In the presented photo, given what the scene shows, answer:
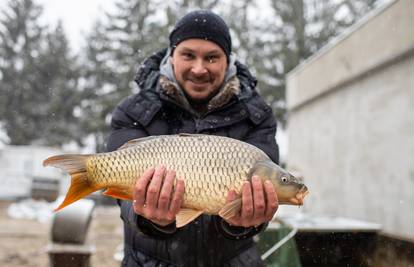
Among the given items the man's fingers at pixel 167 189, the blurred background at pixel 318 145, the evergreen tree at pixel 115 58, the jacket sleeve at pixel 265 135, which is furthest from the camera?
the evergreen tree at pixel 115 58

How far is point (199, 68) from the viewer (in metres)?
1.78

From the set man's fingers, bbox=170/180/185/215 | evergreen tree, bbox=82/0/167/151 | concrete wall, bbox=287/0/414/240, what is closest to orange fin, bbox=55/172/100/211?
man's fingers, bbox=170/180/185/215

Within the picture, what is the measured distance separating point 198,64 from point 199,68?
3 centimetres

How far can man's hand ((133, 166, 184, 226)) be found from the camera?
1478 millimetres

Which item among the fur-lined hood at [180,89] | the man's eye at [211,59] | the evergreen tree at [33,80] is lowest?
the fur-lined hood at [180,89]

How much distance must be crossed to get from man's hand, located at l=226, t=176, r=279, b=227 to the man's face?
20.5 inches

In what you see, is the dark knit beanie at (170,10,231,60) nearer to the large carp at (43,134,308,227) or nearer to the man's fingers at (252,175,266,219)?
the large carp at (43,134,308,227)

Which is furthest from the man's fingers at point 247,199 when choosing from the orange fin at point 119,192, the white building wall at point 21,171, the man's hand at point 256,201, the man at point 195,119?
the white building wall at point 21,171

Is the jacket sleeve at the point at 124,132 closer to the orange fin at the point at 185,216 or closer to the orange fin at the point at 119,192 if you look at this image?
the orange fin at the point at 119,192

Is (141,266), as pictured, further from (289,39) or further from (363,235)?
(289,39)

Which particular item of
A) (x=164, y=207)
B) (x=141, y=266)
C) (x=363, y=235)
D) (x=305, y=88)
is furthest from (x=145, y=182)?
(x=305, y=88)

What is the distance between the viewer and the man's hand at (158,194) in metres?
1.48

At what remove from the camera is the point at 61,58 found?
22719 millimetres

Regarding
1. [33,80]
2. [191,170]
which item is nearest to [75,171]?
[191,170]
